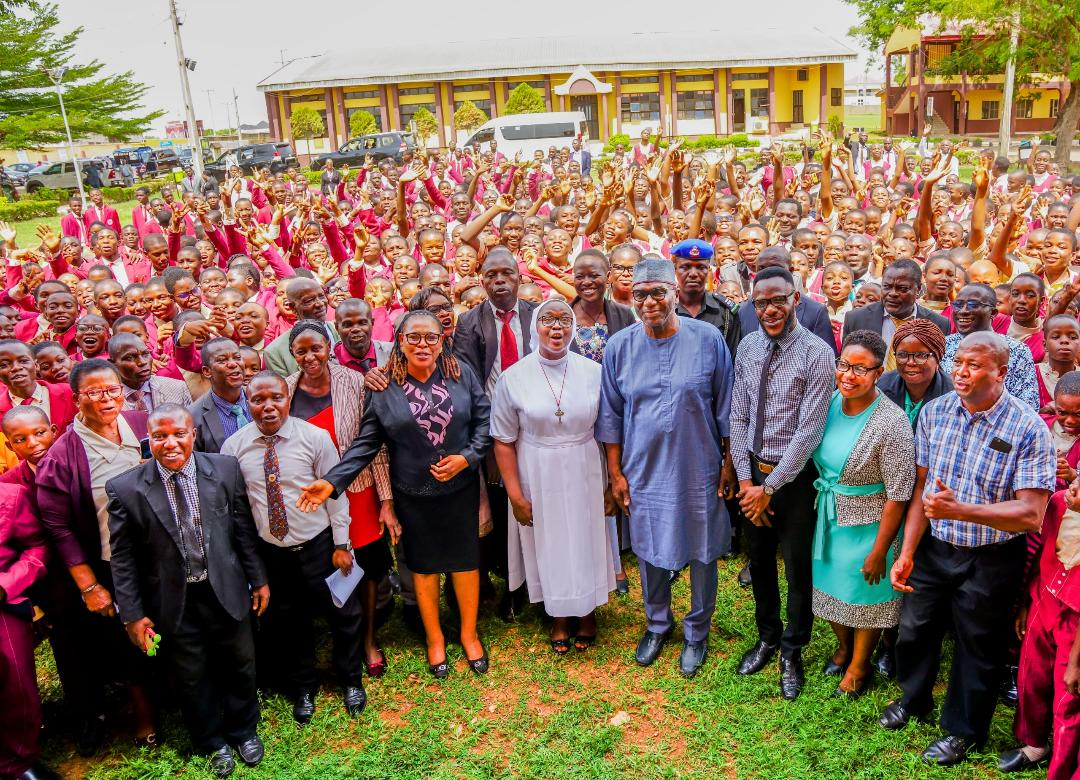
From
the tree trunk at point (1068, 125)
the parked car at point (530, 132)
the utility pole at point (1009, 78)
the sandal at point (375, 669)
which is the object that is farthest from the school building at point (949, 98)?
the sandal at point (375, 669)

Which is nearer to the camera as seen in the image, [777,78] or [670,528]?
[670,528]

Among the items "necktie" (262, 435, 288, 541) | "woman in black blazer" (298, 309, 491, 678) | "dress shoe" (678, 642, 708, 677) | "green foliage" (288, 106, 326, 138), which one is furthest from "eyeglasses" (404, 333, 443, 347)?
"green foliage" (288, 106, 326, 138)

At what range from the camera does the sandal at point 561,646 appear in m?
4.78

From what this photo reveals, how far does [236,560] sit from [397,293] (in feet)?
11.5

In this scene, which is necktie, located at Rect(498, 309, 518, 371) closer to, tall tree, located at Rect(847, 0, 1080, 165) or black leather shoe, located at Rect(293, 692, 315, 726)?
black leather shoe, located at Rect(293, 692, 315, 726)

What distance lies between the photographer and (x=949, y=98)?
139 ft

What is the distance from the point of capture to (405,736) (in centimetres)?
415

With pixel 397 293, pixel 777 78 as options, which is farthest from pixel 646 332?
pixel 777 78

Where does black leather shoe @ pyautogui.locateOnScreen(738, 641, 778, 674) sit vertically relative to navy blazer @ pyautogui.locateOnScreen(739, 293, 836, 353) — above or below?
below

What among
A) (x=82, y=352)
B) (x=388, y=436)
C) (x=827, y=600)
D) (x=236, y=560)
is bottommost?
(x=827, y=600)

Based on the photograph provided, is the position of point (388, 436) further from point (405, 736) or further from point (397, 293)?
point (397, 293)

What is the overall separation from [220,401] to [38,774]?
1912mm

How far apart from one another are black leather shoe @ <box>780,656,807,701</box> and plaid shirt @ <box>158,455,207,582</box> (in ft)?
9.43

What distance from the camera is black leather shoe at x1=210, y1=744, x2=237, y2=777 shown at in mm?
3922
